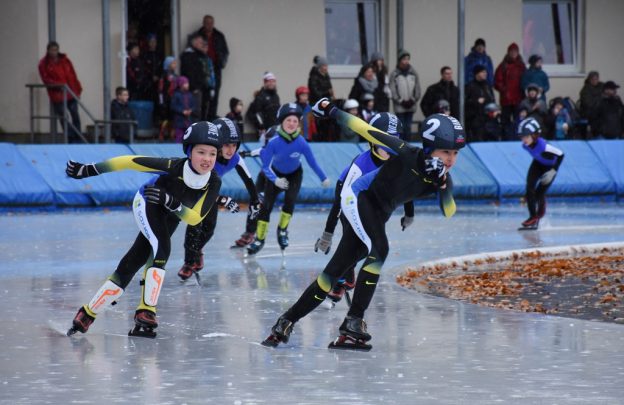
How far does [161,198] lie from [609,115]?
68.8 feet

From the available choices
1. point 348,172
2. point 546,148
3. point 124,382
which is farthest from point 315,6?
point 124,382

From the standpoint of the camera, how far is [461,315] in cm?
1116

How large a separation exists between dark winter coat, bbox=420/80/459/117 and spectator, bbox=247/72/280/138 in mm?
3374

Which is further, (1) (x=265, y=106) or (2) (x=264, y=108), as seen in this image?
(2) (x=264, y=108)

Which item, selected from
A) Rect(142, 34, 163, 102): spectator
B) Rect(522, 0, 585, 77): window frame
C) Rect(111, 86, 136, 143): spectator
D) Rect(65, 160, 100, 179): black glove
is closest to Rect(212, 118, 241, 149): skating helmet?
Rect(65, 160, 100, 179): black glove

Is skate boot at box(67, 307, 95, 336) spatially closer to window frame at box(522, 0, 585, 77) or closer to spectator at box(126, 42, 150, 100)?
spectator at box(126, 42, 150, 100)

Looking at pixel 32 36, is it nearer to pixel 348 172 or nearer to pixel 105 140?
pixel 105 140

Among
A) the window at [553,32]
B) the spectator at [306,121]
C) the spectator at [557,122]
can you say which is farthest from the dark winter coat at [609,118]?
the spectator at [306,121]

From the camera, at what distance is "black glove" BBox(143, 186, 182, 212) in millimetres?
9586

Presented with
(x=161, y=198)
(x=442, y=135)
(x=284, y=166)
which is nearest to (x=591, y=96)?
(x=284, y=166)

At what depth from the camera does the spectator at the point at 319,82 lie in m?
24.9

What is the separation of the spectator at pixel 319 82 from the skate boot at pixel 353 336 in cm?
1562

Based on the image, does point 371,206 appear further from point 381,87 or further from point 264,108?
point 381,87

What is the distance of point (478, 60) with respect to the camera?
28125 mm
